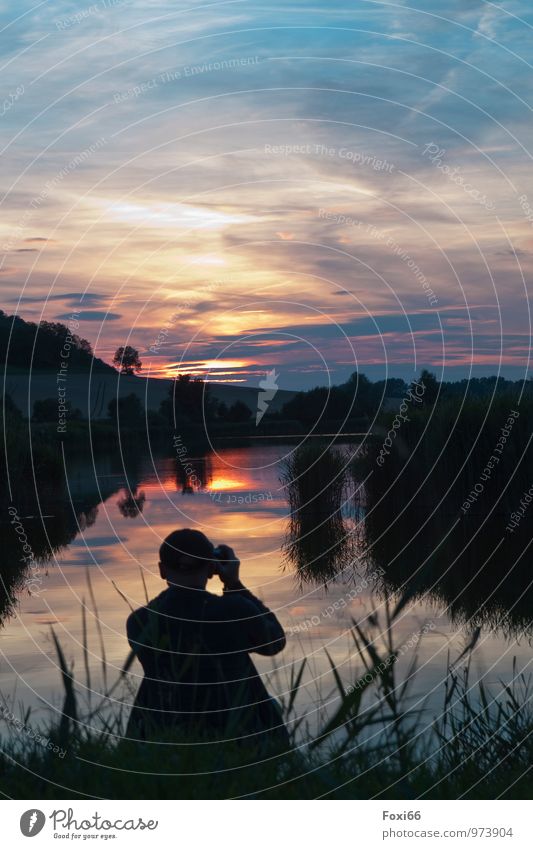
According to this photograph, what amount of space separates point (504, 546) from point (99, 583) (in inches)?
303

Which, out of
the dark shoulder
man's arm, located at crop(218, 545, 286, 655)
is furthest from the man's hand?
the dark shoulder

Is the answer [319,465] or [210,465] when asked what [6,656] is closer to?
[319,465]

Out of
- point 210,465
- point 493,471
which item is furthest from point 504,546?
point 210,465

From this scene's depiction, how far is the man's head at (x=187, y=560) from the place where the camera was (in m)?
5.36

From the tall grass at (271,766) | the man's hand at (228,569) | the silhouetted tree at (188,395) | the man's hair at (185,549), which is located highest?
the silhouetted tree at (188,395)

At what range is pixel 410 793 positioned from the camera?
425cm

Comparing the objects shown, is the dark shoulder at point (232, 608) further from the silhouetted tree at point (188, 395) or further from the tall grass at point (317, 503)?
the tall grass at point (317, 503)

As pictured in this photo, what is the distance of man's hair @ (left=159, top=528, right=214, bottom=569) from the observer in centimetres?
536

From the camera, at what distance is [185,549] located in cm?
541

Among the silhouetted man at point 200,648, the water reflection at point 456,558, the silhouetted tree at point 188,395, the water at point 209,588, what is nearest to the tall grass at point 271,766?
the silhouetted man at point 200,648

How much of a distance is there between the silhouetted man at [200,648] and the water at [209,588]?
0.76 feet

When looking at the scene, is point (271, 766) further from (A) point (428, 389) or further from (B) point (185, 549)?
(A) point (428, 389)

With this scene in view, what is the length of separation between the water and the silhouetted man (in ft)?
0.76
